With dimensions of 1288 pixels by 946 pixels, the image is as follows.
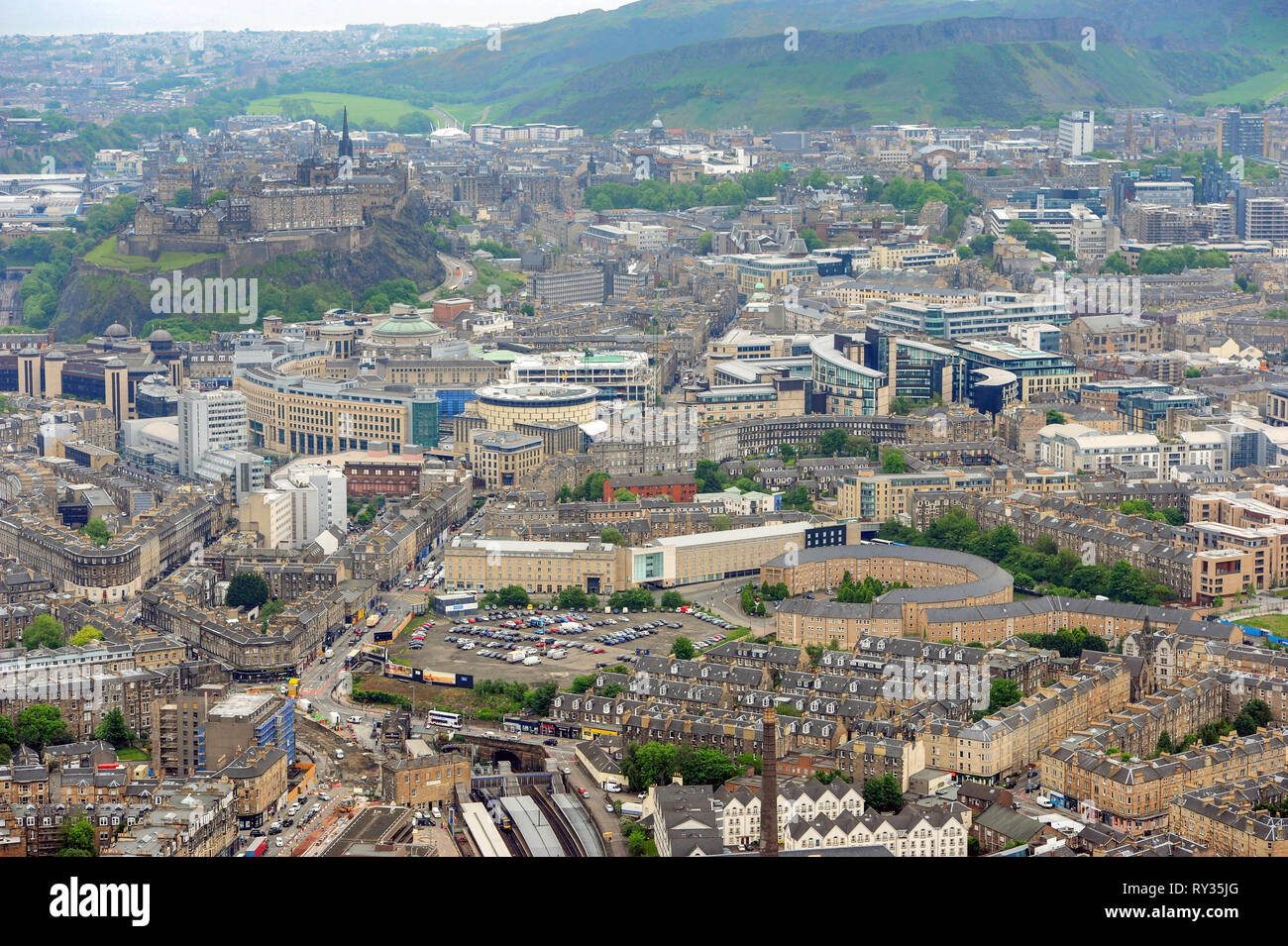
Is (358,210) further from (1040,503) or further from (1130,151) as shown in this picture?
(1130,151)

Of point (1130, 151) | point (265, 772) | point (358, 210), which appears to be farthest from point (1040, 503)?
point (1130, 151)

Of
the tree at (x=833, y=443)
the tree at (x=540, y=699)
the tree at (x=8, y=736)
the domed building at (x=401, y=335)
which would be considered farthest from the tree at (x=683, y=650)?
the domed building at (x=401, y=335)

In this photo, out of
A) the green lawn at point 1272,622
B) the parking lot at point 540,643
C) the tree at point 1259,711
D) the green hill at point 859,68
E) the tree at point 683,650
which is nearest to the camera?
the tree at point 1259,711

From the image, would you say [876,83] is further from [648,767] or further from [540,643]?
[648,767]

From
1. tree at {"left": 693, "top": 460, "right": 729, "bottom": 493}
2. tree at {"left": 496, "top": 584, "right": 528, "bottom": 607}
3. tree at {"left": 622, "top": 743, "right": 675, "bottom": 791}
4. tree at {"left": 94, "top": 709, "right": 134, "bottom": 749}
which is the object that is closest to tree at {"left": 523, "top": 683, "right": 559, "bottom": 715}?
tree at {"left": 622, "top": 743, "right": 675, "bottom": 791}

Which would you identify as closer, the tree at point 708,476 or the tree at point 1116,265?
the tree at point 708,476

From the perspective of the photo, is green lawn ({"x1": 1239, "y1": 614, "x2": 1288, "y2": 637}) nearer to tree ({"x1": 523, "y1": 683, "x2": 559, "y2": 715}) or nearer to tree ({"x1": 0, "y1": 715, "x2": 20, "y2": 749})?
tree ({"x1": 523, "y1": 683, "x2": 559, "y2": 715})

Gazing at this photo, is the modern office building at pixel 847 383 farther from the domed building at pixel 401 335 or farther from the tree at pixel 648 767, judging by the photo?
the tree at pixel 648 767
